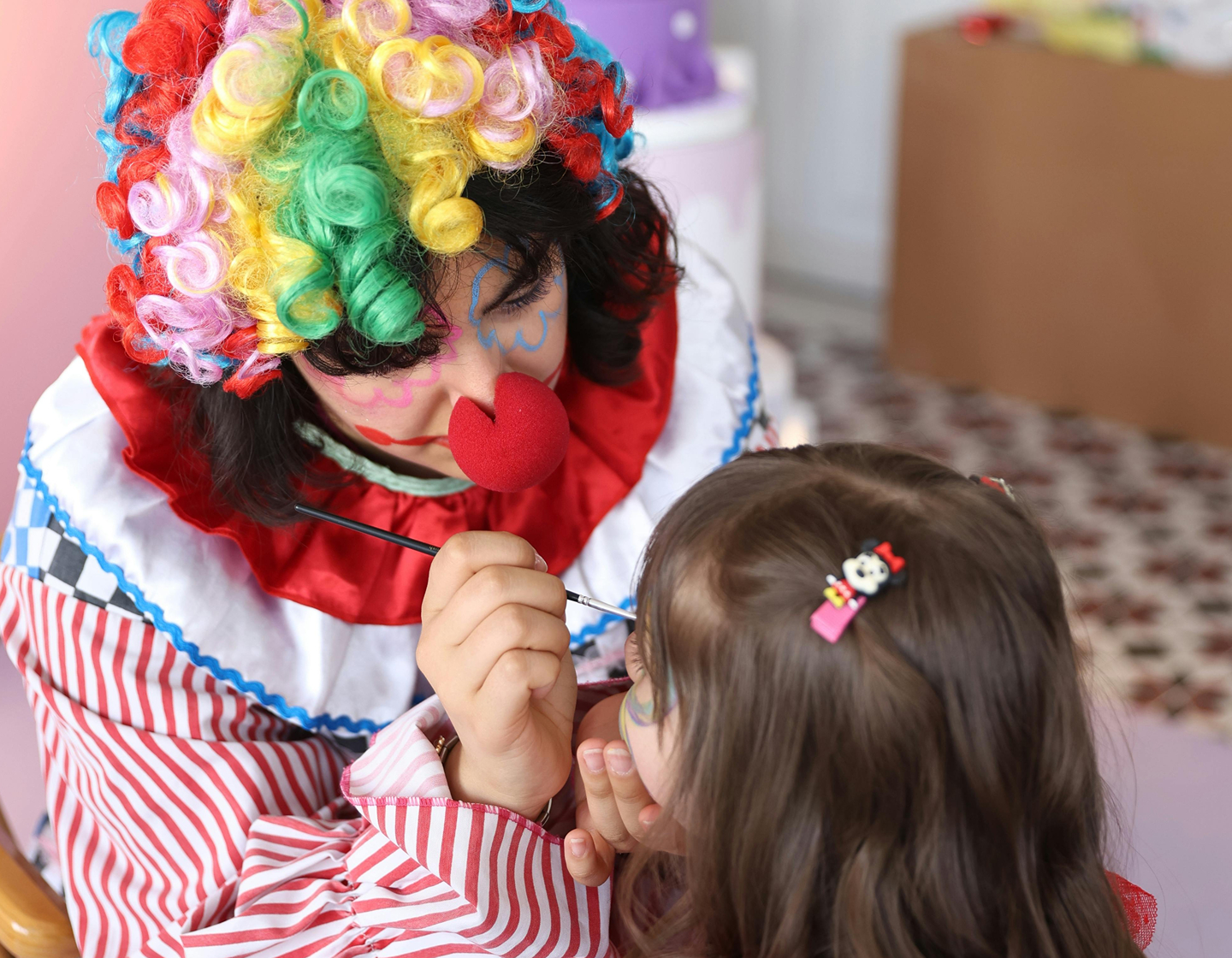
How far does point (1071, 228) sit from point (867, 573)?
7.60 ft

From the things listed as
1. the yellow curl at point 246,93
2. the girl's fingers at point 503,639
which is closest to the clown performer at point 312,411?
the yellow curl at point 246,93

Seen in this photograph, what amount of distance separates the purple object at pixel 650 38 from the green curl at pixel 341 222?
125 cm

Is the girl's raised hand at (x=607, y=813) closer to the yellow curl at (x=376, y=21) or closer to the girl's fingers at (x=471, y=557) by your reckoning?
the girl's fingers at (x=471, y=557)

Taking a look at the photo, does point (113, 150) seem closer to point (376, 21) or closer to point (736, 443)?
point (376, 21)

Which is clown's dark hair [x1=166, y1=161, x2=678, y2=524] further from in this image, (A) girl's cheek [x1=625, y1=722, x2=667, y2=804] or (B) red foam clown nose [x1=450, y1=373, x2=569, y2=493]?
(A) girl's cheek [x1=625, y1=722, x2=667, y2=804]

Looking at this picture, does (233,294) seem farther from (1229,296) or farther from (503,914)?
(1229,296)

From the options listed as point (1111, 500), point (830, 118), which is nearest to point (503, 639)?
point (1111, 500)

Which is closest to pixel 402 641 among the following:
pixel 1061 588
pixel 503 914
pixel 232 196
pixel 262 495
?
pixel 262 495

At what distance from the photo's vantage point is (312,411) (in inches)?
38.0

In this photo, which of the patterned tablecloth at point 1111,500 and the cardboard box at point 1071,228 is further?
the cardboard box at point 1071,228

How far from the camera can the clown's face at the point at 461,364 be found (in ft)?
2.68

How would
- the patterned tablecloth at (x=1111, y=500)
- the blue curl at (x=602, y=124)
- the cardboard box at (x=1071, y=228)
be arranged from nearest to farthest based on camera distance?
the blue curl at (x=602, y=124), the patterned tablecloth at (x=1111, y=500), the cardboard box at (x=1071, y=228)

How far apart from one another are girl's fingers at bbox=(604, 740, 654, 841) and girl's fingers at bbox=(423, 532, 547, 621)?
0.44 feet

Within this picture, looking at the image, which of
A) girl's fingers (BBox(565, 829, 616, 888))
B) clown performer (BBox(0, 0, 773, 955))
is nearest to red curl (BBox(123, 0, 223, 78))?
clown performer (BBox(0, 0, 773, 955))
